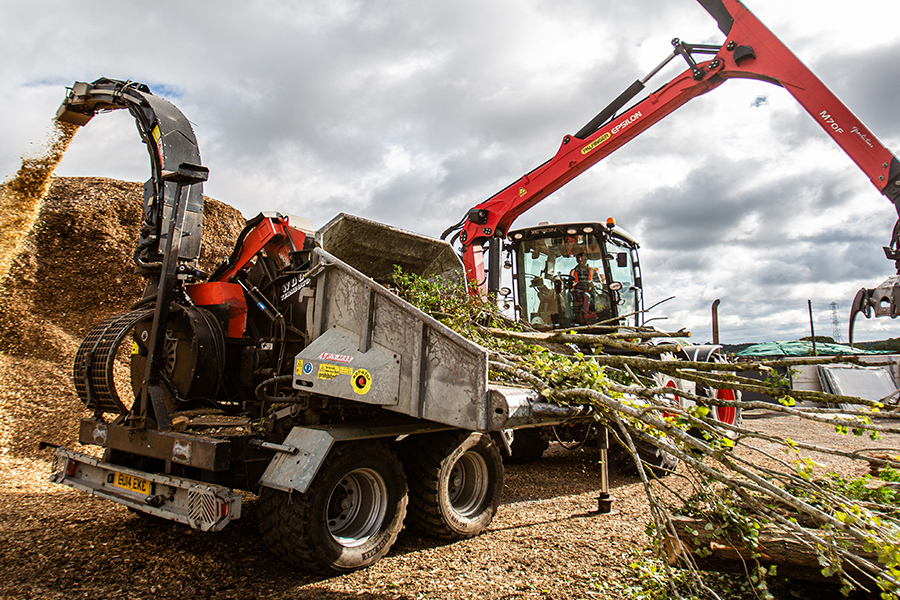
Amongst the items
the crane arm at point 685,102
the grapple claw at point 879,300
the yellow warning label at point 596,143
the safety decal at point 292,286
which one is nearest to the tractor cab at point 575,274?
the crane arm at point 685,102

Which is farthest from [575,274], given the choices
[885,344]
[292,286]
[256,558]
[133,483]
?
[885,344]

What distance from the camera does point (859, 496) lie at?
133 inches

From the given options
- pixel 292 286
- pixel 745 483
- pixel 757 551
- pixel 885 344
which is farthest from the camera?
pixel 885 344

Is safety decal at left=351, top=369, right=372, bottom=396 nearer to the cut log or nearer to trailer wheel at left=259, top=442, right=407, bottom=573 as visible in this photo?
trailer wheel at left=259, top=442, right=407, bottom=573

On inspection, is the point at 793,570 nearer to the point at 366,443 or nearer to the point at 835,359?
the point at 835,359

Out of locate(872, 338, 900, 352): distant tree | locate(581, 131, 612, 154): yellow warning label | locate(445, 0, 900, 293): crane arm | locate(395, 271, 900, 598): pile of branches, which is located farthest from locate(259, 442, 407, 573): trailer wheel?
locate(872, 338, 900, 352): distant tree

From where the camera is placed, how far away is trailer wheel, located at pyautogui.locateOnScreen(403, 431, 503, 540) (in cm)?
402

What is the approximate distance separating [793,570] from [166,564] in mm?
3739

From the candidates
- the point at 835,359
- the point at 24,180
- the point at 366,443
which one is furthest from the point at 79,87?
the point at 835,359

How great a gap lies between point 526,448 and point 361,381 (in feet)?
13.9

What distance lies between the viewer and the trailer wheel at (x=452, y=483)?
13.2 feet

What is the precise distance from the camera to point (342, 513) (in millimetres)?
3736

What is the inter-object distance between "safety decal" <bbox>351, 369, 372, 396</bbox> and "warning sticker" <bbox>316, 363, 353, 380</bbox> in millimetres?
55

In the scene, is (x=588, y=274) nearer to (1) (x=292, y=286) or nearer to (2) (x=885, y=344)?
(1) (x=292, y=286)
